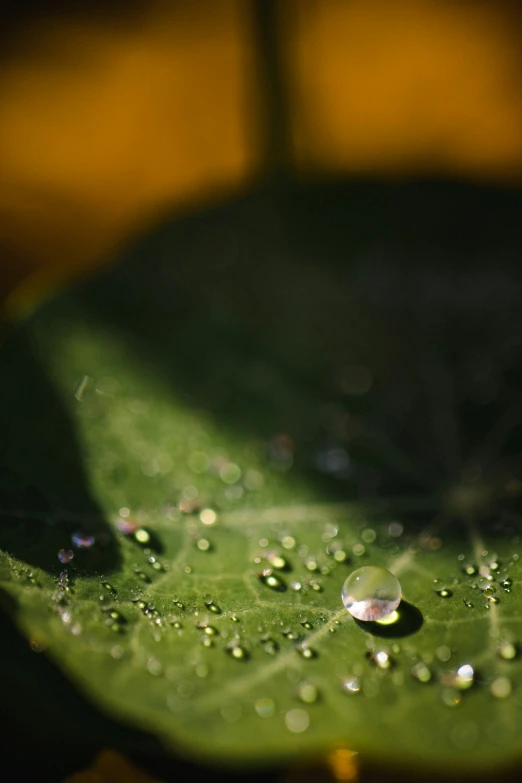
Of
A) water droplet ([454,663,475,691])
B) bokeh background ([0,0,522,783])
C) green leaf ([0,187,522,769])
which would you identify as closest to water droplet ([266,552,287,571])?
green leaf ([0,187,522,769])

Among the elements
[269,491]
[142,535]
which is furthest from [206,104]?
[142,535]

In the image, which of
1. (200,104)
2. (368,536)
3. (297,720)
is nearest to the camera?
(297,720)

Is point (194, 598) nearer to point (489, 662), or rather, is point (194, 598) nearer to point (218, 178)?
point (489, 662)

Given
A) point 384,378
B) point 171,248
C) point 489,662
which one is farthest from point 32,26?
point 489,662

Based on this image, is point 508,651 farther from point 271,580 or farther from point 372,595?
point 271,580

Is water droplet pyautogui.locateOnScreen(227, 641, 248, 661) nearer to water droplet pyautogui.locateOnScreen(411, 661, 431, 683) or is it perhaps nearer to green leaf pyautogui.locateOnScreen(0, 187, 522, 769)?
green leaf pyautogui.locateOnScreen(0, 187, 522, 769)
